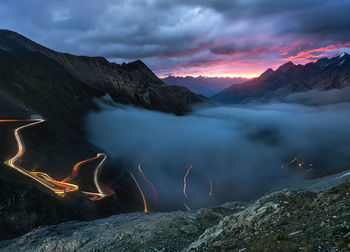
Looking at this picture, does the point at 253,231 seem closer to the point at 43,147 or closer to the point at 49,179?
the point at 49,179

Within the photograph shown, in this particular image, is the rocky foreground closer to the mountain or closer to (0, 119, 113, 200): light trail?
the mountain

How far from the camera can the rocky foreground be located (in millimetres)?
8414

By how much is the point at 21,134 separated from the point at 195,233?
249ft

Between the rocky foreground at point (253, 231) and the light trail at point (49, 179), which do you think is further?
the light trail at point (49, 179)

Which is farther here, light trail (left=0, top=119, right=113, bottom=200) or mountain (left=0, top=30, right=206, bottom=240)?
light trail (left=0, top=119, right=113, bottom=200)

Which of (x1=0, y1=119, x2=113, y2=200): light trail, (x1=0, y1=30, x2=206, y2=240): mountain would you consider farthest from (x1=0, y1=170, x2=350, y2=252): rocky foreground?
(x1=0, y1=119, x2=113, y2=200): light trail

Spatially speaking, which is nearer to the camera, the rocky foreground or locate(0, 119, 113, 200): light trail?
the rocky foreground

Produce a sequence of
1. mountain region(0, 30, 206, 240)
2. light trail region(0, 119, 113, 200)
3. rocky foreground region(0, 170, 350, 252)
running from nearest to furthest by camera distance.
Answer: rocky foreground region(0, 170, 350, 252), mountain region(0, 30, 206, 240), light trail region(0, 119, 113, 200)

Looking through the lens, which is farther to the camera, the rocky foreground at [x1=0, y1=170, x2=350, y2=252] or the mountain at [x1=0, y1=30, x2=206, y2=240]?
the mountain at [x1=0, y1=30, x2=206, y2=240]

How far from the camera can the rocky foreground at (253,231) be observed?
8.41 m

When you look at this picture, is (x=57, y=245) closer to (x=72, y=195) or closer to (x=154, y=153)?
(x=72, y=195)

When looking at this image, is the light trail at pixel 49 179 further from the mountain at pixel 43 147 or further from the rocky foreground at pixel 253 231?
the rocky foreground at pixel 253 231

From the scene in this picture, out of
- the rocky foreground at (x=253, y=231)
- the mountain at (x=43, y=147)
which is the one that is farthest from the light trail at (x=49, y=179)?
the rocky foreground at (x=253, y=231)

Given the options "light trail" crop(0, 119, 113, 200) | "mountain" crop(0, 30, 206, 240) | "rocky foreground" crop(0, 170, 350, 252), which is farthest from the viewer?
"light trail" crop(0, 119, 113, 200)
